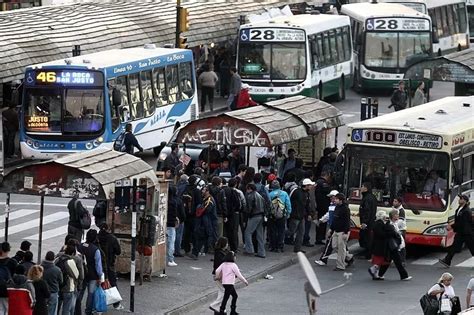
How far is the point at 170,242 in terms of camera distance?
27203mm

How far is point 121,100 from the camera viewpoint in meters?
38.2

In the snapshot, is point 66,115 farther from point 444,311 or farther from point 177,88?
point 444,311

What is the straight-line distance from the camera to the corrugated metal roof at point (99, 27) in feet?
136

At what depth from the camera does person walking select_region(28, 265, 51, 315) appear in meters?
21.2

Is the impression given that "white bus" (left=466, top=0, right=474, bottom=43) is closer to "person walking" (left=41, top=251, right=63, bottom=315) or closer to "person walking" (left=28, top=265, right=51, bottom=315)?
"person walking" (left=41, top=251, right=63, bottom=315)

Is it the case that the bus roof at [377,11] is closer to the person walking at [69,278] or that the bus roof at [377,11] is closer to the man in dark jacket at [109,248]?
the man in dark jacket at [109,248]

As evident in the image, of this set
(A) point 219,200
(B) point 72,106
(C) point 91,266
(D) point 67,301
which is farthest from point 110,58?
(D) point 67,301

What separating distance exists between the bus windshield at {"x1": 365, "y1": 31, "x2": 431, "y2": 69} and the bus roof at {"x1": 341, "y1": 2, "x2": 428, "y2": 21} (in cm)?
74

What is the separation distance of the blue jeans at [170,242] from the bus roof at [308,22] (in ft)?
72.0

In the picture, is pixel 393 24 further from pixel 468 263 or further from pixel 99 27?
pixel 468 263

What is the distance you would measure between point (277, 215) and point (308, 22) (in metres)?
22.0

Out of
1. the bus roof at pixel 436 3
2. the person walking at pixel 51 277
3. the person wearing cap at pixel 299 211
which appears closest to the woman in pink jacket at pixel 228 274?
the person walking at pixel 51 277

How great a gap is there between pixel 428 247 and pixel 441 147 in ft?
8.43

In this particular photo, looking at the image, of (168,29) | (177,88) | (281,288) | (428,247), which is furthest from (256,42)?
(281,288)
